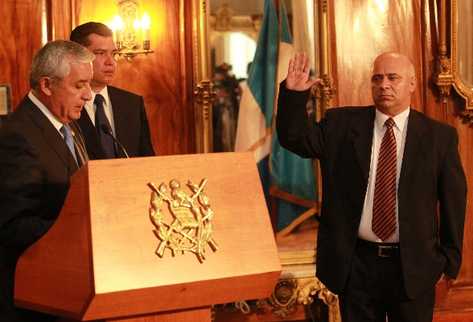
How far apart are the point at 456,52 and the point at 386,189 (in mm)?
1828

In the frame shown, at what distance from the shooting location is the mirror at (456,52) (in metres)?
4.71

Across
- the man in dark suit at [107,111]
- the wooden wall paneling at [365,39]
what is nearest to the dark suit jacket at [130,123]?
the man in dark suit at [107,111]

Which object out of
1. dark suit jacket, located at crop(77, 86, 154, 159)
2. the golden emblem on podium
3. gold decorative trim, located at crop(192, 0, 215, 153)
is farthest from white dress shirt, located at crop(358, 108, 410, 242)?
gold decorative trim, located at crop(192, 0, 215, 153)

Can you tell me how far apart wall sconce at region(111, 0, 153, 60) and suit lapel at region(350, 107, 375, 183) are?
1426mm

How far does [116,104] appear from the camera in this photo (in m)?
3.46

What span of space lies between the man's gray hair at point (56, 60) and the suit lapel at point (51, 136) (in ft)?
0.29

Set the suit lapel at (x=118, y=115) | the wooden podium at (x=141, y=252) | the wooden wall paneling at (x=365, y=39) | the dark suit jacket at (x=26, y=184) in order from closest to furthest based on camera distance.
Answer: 1. the wooden podium at (x=141, y=252)
2. the dark suit jacket at (x=26, y=184)
3. the suit lapel at (x=118, y=115)
4. the wooden wall paneling at (x=365, y=39)

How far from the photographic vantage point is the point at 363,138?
329cm

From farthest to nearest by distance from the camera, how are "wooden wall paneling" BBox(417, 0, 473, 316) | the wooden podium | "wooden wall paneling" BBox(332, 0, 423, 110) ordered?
"wooden wall paneling" BBox(417, 0, 473, 316)
"wooden wall paneling" BBox(332, 0, 423, 110)
the wooden podium

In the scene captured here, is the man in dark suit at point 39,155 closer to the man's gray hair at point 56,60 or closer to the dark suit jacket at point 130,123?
the man's gray hair at point 56,60

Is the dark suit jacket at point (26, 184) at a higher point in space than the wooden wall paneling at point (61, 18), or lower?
lower

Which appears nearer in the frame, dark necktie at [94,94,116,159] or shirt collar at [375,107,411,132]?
dark necktie at [94,94,116,159]

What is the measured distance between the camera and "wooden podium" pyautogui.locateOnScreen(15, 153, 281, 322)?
Answer: 78.5 inches

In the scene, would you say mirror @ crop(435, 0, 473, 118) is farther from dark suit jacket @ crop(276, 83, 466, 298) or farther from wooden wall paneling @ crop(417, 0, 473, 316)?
dark suit jacket @ crop(276, 83, 466, 298)
